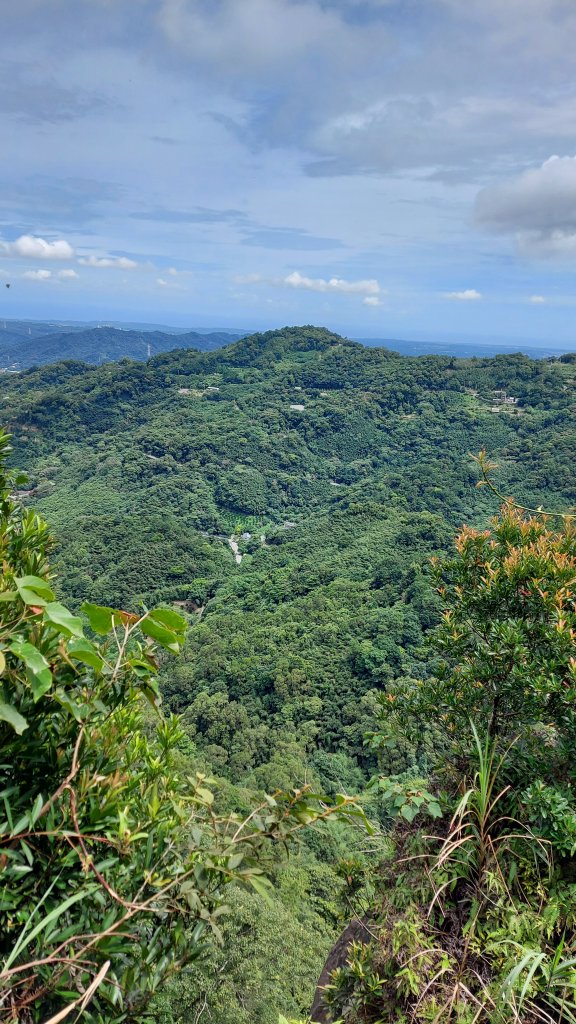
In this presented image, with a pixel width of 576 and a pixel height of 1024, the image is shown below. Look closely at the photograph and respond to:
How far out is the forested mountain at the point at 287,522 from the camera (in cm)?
1336

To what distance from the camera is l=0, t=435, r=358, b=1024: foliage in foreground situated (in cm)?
117

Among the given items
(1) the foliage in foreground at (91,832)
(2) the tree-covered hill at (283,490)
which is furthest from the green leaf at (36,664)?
(2) the tree-covered hill at (283,490)

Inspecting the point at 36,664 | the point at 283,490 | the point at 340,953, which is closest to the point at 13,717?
the point at 36,664

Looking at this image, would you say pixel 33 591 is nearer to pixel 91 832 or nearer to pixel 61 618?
pixel 61 618

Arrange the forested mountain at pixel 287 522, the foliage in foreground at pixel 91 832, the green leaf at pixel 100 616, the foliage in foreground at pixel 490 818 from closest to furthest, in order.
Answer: the foliage in foreground at pixel 91 832 → the green leaf at pixel 100 616 → the foliage in foreground at pixel 490 818 → the forested mountain at pixel 287 522

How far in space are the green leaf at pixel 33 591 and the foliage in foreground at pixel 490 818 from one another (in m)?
1.72

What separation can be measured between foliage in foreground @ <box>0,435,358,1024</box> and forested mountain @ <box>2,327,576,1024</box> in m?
0.23

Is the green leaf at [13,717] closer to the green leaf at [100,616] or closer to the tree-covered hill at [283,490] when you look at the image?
the green leaf at [100,616]

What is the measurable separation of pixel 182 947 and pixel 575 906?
155 centimetres

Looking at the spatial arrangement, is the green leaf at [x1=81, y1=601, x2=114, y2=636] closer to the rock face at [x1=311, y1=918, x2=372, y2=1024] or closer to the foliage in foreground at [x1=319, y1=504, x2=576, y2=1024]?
the foliage in foreground at [x1=319, y1=504, x2=576, y2=1024]

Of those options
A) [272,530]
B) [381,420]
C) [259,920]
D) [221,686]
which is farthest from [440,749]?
[381,420]

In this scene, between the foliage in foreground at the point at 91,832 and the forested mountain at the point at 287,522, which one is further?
the forested mountain at the point at 287,522

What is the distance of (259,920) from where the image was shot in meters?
9.60

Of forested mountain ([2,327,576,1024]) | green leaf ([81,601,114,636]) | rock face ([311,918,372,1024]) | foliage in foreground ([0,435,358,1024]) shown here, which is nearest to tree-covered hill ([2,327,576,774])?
forested mountain ([2,327,576,1024])
